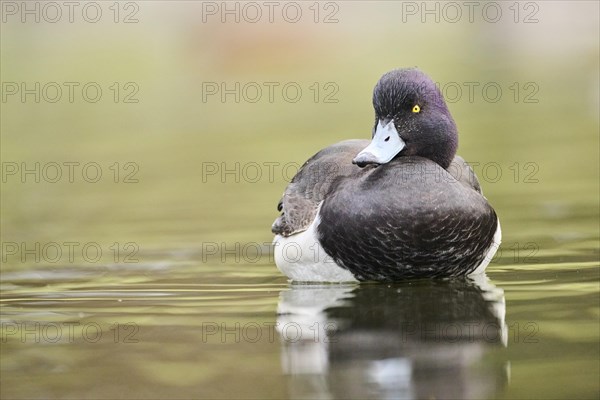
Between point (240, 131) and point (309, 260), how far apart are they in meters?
8.60

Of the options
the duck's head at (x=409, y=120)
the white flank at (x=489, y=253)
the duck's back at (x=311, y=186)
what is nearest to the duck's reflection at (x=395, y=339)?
the white flank at (x=489, y=253)

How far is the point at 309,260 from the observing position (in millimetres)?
7449

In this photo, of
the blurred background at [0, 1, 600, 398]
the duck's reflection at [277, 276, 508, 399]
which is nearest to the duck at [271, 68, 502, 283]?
the duck's reflection at [277, 276, 508, 399]

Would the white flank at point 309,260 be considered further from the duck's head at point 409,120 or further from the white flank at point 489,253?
the white flank at point 489,253

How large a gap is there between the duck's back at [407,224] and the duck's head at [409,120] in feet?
0.42

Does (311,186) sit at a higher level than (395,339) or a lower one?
higher

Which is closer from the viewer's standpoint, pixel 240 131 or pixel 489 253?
pixel 489 253

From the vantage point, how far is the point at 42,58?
74.5 ft

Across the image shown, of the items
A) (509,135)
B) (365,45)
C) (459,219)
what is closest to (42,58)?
(365,45)

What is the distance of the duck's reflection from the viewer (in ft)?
17.5

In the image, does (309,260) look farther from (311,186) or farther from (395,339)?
(395,339)

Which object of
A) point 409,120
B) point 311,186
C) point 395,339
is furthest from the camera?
point 311,186

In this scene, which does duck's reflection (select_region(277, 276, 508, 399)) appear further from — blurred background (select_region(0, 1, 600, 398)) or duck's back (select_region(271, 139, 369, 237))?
duck's back (select_region(271, 139, 369, 237))

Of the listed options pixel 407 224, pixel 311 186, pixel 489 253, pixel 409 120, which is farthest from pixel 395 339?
pixel 311 186
